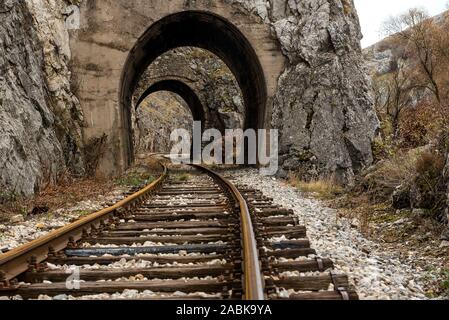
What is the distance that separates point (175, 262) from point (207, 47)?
14638mm

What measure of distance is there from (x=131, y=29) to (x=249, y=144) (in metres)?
6.55

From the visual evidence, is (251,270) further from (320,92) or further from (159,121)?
(159,121)

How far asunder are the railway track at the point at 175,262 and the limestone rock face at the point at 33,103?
2.56 m

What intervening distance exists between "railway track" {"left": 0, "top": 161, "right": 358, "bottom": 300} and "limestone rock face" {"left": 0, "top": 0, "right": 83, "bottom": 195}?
256 cm

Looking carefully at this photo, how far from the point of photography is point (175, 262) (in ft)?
13.2

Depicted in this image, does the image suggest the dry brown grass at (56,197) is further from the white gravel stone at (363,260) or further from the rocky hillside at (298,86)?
the white gravel stone at (363,260)

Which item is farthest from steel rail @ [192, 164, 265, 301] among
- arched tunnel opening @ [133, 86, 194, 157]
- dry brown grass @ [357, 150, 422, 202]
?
arched tunnel opening @ [133, 86, 194, 157]

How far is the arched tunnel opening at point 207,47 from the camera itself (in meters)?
14.1

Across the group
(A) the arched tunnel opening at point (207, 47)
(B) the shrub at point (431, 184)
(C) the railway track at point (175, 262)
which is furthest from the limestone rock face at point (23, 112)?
(B) the shrub at point (431, 184)

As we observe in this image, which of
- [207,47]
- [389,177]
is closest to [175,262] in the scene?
[389,177]

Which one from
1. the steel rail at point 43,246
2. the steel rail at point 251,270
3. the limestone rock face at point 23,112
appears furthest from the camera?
the limestone rock face at point 23,112
